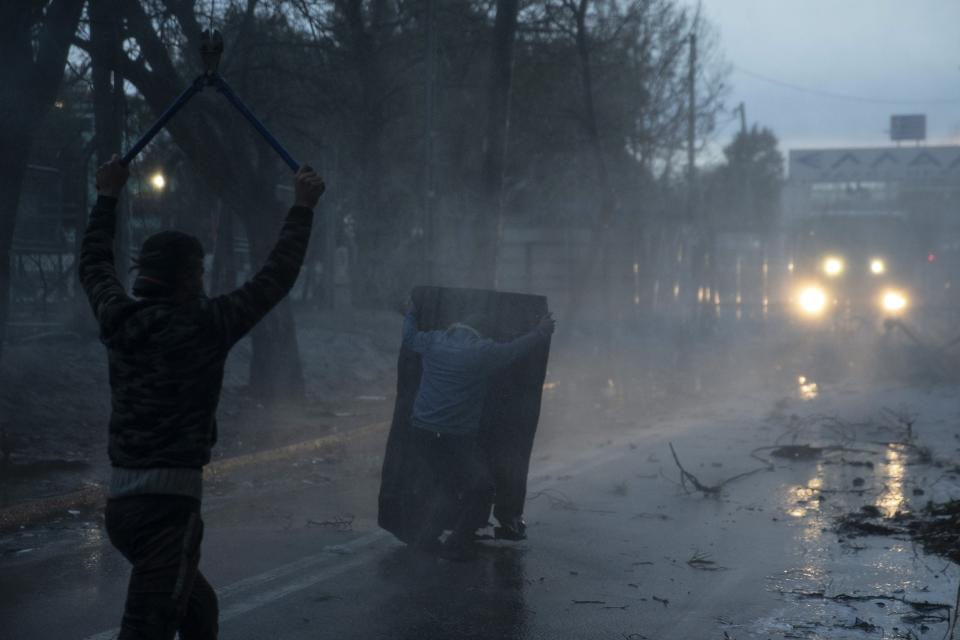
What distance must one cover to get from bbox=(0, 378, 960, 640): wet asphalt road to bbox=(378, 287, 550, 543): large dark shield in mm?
366

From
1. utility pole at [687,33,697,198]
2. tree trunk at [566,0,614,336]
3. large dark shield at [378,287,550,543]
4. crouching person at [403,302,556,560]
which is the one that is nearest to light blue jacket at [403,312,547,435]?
crouching person at [403,302,556,560]

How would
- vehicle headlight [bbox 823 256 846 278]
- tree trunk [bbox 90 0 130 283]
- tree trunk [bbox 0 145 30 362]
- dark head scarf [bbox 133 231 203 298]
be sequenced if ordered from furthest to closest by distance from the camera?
vehicle headlight [bbox 823 256 846 278], tree trunk [bbox 90 0 130 283], tree trunk [bbox 0 145 30 362], dark head scarf [bbox 133 231 203 298]

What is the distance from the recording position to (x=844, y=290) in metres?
32.1

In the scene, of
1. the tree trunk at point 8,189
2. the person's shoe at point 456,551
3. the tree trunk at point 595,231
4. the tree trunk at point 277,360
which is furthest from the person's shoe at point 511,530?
the tree trunk at point 595,231

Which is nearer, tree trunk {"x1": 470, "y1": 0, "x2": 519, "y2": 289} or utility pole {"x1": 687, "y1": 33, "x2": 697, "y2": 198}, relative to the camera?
tree trunk {"x1": 470, "y1": 0, "x2": 519, "y2": 289}

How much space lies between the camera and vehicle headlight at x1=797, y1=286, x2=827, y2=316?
32375 mm

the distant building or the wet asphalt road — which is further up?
Result: the distant building

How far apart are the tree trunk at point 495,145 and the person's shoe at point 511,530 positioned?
11352 mm

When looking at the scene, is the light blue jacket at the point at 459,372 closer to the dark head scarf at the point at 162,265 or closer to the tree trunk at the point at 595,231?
the dark head scarf at the point at 162,265

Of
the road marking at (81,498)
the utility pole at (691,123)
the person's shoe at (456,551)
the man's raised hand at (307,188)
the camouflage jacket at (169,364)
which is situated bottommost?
the road marking at (81,498)

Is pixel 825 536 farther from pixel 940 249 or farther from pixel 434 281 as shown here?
pixel 940 249

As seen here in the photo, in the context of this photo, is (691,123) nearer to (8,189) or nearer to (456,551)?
(8,189)

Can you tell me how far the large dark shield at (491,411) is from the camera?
722 cm

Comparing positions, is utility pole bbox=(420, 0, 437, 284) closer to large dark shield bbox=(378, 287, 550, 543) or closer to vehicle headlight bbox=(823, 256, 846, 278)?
large dark shield bbox=(378, 287, 550, 543)
